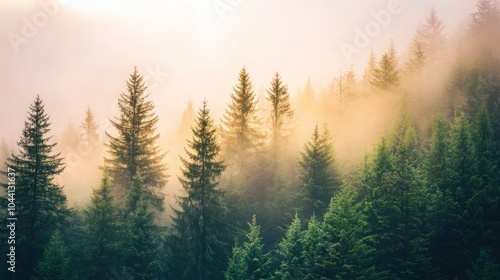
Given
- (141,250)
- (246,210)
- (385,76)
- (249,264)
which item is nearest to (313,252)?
(249,264)

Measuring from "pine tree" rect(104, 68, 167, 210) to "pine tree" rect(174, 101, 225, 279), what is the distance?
11.6 feet

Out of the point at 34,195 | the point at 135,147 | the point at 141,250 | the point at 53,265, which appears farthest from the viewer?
the point at 135,147

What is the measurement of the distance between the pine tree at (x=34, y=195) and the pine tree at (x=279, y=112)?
2528 centimetres

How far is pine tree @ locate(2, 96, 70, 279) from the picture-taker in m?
29.4

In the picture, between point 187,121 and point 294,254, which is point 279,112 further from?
point 187,121

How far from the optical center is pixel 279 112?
149ft

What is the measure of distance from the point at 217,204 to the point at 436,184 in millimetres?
20443

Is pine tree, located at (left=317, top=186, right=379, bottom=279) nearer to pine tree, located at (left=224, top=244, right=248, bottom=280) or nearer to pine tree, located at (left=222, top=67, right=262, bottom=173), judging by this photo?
pine tree, located at (left=224, top=244, right=248, bottom=280)

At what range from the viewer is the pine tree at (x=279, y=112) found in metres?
44.9

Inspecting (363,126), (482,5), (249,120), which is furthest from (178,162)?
(482,5)

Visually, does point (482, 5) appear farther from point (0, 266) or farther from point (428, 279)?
point (0, 266)

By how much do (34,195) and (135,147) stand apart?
946 cm

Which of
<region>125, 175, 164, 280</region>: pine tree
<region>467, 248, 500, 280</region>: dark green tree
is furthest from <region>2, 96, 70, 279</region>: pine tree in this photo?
<region>467, 248, 500, 280</region>: dark green tree

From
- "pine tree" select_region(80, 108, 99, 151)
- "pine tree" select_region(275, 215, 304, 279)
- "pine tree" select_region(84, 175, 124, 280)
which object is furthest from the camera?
"pine tree" select_region(80, 108, 99, 151)
